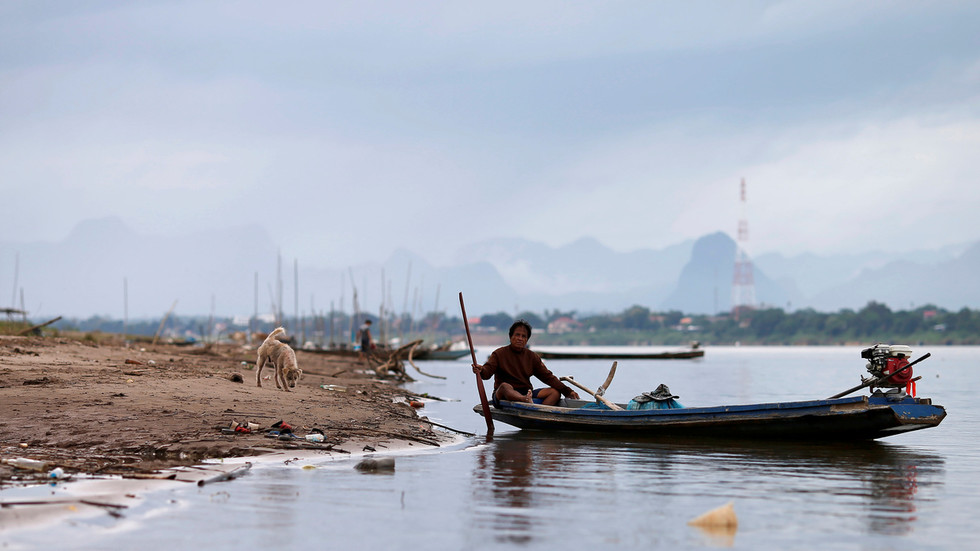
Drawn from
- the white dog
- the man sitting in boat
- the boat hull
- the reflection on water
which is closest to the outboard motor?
the boat hull

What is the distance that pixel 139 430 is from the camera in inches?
400

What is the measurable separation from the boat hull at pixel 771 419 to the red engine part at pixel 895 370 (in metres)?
0.25

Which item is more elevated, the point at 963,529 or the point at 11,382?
the point at 11,382

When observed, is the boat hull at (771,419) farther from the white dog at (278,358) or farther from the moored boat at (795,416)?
the white dog at (278,358)

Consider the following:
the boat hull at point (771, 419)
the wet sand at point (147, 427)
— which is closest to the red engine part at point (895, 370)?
the boat hull at point (771, 419)

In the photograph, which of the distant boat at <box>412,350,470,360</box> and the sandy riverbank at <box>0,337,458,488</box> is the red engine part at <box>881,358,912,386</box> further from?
the distant boat at <box>412,350,470,360</box>

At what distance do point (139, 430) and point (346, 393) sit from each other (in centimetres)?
786

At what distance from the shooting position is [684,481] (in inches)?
363

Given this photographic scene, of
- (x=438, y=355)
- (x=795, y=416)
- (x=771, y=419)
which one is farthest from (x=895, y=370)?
(x=438, y=355)

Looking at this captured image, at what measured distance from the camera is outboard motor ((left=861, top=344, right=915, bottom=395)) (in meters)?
11.6

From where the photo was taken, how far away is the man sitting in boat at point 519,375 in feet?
44.9

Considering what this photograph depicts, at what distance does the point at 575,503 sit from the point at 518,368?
6.07m

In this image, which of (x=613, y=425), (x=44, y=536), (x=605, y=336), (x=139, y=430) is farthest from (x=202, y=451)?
(x=605, y=336)

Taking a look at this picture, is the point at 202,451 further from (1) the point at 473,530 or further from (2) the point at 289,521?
(1) the point at 473,530
